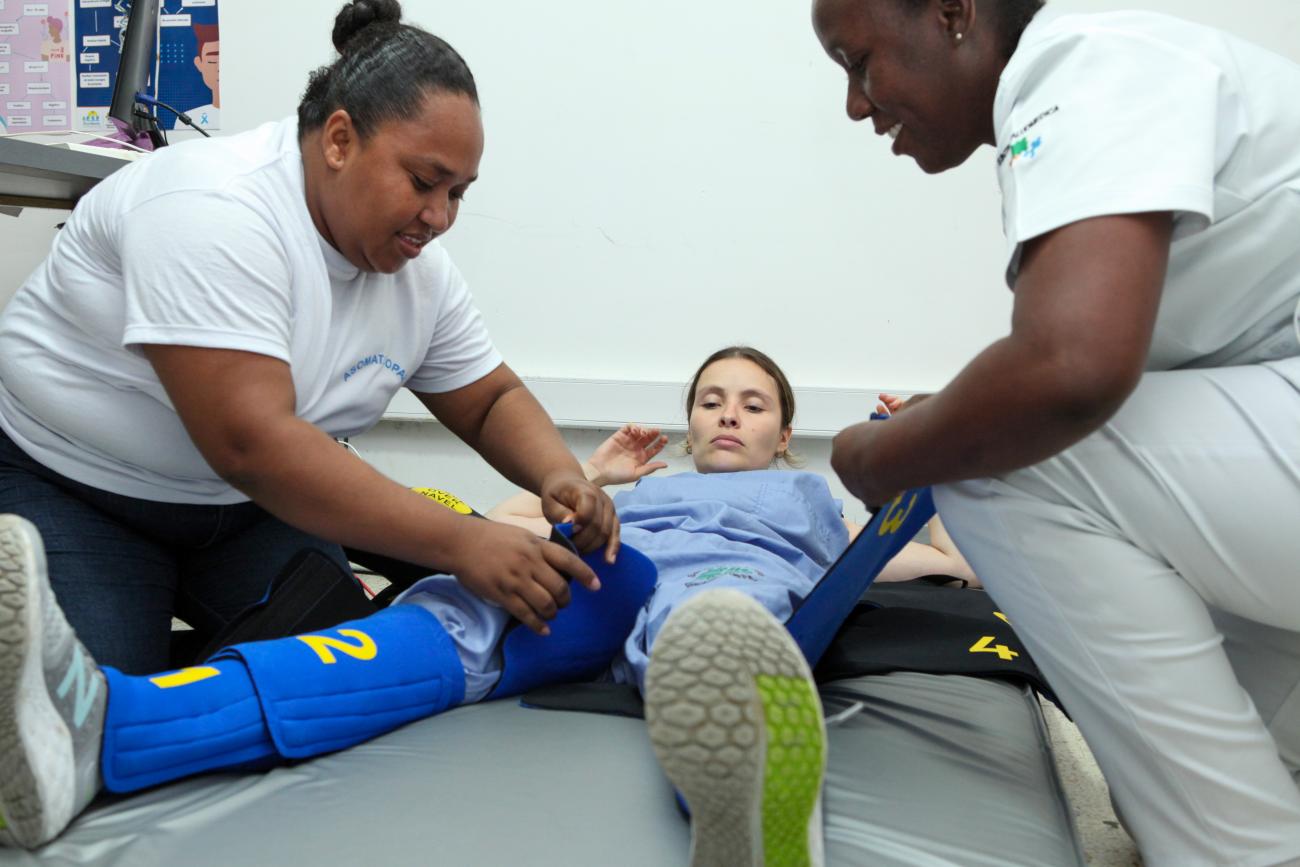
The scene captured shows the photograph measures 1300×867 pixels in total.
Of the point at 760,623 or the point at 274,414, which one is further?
the point at 274,414

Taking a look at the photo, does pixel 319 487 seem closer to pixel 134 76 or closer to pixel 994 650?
pixel 994 650

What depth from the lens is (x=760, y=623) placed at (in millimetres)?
732

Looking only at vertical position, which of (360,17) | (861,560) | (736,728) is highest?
(360,17)

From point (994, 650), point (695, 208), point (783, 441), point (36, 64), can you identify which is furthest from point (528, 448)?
point (36, 64)

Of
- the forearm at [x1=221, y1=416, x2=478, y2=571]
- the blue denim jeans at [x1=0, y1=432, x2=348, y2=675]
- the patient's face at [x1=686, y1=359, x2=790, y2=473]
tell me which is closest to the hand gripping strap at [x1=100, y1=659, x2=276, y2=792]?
the forearm at [x1=221, y1=416, x2=478, y2=571]

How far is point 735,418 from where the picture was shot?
6.66 feet

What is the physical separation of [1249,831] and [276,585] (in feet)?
3.55

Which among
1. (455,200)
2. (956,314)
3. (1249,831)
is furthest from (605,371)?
(1249,831)

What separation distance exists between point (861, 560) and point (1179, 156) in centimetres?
58

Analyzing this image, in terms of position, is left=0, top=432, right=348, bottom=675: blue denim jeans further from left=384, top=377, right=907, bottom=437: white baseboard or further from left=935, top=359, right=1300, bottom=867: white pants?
left=384, top=377, right=907, bottom=437: white baseboard

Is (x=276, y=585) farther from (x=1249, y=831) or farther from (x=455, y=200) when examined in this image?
(x=1249, y=831)

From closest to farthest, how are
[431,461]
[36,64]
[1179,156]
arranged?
1. [1179,156]
2. [431,461]
3. [36,64]

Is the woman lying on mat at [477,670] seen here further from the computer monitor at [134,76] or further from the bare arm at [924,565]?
the computer monitor at [134,76]

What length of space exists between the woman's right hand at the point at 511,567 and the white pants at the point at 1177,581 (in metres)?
0.52
